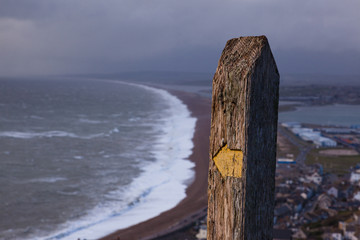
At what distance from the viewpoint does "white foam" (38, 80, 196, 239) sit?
1500 centimetres

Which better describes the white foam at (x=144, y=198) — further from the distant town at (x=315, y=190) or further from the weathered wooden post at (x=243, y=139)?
the weathered wooden post at (x=243, y=139)

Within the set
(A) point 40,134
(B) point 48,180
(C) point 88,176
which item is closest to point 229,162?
(C) point 88,176

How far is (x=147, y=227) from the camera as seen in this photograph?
15.4 meters

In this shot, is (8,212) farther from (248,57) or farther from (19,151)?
(248,57)

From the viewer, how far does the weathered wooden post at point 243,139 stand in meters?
1.19

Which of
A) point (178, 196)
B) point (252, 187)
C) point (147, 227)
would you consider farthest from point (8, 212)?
point (252, 187)

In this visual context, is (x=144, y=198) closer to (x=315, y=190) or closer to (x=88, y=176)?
(x=88, y=176)

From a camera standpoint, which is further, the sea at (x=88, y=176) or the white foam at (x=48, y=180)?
the white foam at (x=48, y=180)

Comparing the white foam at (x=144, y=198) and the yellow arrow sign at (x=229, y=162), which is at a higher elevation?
the yellow arrow sign at (x=229, y=162)

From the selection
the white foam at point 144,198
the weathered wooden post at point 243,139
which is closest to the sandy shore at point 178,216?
the white foam at point 144,198

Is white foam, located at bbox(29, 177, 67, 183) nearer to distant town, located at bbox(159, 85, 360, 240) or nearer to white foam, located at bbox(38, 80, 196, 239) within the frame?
white foam, located at bbox(38, 80, 196, 239)

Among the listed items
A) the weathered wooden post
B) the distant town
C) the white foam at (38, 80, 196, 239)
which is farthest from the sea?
the weathered wooden post

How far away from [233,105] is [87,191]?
19.5 m

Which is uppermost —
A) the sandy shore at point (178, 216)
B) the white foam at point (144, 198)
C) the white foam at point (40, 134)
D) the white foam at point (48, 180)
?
the white foam at point (144, 198)
